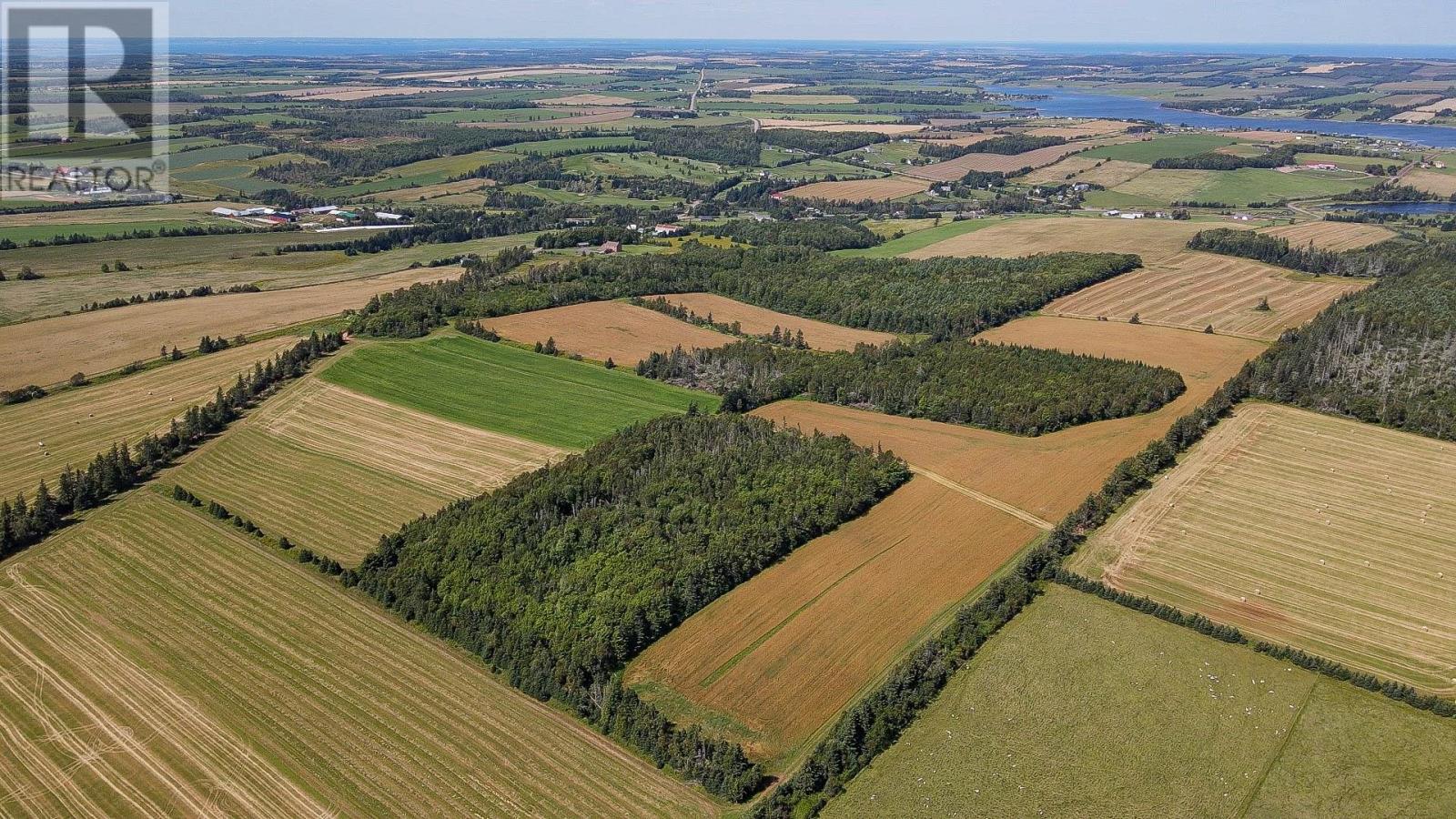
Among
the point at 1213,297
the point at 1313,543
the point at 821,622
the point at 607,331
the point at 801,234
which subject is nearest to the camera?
the point at 821,622

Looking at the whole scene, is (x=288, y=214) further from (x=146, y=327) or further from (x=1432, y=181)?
(x=1432, y=181)

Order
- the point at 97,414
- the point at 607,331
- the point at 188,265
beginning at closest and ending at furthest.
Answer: the point at 97,414 → the point at 607,331 → the point at 188,265

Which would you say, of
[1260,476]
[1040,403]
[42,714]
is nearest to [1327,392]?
[1260,476]

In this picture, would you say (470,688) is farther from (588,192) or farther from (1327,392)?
(588,192)

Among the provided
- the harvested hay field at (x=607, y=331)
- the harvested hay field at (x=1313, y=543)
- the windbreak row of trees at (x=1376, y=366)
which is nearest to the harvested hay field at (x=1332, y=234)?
the windbreak row of trees at (x=1376, y=366)

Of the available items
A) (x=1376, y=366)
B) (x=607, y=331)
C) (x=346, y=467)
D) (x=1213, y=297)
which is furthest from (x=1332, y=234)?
(x=346, y=467)

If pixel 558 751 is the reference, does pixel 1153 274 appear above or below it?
above

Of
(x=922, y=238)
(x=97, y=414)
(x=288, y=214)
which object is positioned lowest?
(x=97, y=414)
